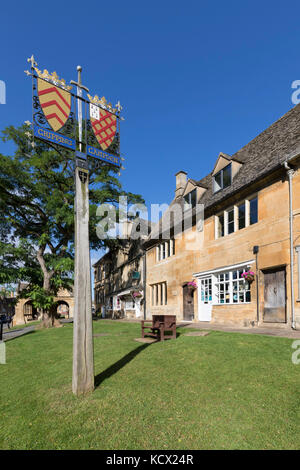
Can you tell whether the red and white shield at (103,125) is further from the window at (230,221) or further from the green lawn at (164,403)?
the window at (230,221)

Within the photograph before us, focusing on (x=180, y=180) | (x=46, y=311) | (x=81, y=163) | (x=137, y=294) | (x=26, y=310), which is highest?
(x=180, y=180)

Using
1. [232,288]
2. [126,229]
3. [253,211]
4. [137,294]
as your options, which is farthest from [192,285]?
[126,229]

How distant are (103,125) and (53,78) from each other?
4.77 feet

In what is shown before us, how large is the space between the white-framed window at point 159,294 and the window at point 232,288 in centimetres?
699

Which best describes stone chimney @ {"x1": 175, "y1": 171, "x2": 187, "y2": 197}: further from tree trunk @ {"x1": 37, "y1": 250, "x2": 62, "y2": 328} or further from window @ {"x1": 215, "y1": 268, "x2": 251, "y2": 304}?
tree trunk @ {"x1": 37, "y1": 250, "x2": 62, "y2": 328}

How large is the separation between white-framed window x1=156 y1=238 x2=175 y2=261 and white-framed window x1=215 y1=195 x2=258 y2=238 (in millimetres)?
5951

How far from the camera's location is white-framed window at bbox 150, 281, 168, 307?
876 inches

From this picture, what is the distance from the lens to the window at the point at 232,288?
44.2 feet

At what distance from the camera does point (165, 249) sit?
74.4 ft

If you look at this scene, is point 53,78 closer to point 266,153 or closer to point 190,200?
point 266,153

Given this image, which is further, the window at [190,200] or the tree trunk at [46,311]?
the tree trunk at [46,311]

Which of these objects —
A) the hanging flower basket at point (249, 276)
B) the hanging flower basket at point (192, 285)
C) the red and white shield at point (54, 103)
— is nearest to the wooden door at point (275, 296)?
the hanging flower basket at point (249, 276)

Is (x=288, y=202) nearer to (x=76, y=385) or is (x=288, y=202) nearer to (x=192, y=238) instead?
(x=192, y=238)
